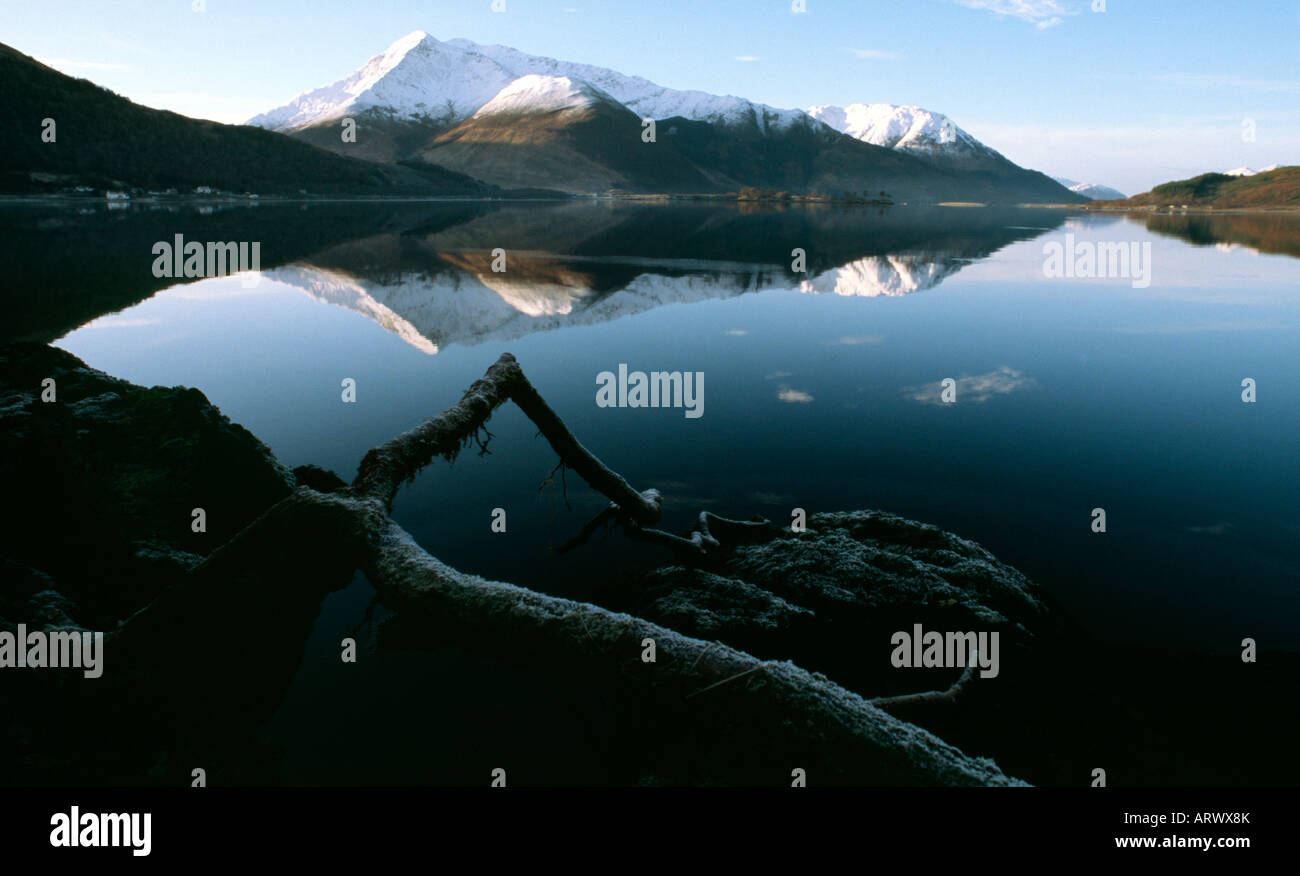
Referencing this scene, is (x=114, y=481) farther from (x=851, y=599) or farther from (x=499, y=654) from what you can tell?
(x=851, y=599)

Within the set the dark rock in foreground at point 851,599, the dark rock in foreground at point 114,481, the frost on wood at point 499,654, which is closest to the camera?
the frost on wood at point 499,654

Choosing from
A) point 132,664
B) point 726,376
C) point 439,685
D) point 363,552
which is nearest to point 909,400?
point 726,376

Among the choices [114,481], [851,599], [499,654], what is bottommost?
[851,599]

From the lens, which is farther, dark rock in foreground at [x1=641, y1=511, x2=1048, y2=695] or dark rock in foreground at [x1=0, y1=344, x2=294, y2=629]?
dark rock in foreground at [x1=641, y1=511, x2=1048, y2=695]

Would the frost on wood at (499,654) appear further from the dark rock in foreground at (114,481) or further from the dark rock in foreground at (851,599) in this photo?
the dark rock in foreground at (851,599)

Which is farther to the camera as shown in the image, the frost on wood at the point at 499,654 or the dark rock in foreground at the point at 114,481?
the dark rock in foreground at the point at 114,481

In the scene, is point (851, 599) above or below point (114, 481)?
below

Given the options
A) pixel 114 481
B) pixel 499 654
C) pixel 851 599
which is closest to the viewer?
pixel 499 654

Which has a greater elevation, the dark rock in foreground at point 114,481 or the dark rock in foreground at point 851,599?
the dark rock in foreground at point 114,481

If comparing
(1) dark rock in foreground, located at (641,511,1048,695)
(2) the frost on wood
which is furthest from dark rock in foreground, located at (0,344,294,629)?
(1) dark rock in foreground, located at (641,511,1048,695)

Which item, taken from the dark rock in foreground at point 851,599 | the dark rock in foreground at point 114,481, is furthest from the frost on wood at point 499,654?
the dark rock in foreground at point 851,599

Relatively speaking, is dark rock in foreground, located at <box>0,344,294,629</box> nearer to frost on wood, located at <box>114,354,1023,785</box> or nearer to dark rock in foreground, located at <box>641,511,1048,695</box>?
frost on wood, located at <box>114,354,1023,785</box>

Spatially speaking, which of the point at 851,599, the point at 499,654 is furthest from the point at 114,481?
the point at 851,599
